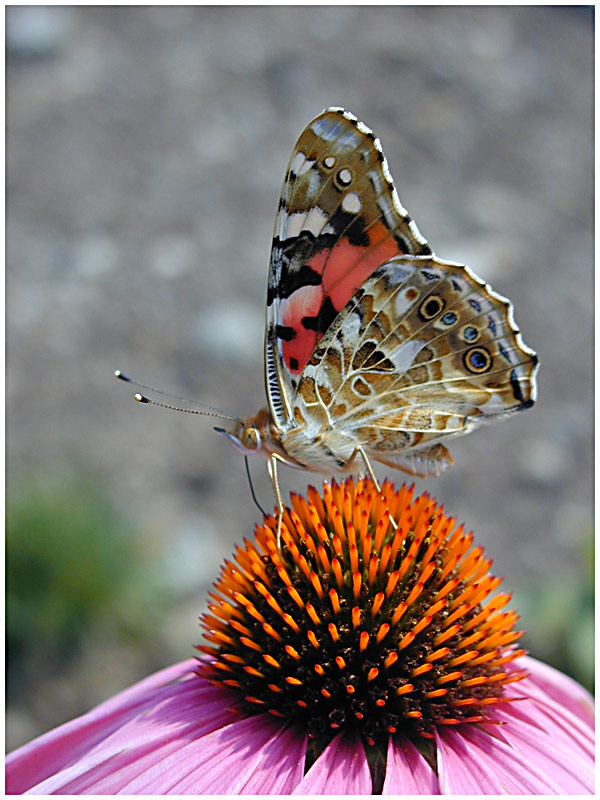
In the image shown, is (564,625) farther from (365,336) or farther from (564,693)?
(365,336)

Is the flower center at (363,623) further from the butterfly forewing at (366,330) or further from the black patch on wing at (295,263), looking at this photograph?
the black patch on wing at (295,263)

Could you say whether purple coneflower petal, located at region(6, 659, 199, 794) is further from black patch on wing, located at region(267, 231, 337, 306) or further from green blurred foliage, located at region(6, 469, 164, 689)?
green blurred foliage, located at region(6, 469, 164, 689)

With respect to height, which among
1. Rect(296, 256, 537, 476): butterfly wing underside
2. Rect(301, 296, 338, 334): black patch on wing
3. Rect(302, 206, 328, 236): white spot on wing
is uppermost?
Rect(302, 206, 328, 236): white spot on wing

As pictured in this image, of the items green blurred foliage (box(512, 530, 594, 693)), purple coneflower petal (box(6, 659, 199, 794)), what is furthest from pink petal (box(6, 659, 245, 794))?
green blurred foliage (box(512, 530, 594, 693))

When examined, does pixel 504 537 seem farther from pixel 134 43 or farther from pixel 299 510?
pixel 134 43

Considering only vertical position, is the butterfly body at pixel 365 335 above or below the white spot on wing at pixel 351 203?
below

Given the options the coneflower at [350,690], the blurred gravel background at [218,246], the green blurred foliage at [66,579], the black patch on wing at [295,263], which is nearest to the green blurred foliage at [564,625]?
the blurred gravel background at [218,246]

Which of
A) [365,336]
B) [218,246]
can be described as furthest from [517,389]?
[218,246]

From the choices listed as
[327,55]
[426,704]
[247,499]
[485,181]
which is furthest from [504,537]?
[327,55]
